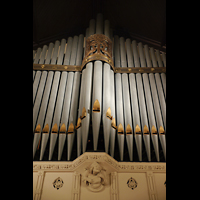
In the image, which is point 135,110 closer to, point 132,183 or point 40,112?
point 132,183

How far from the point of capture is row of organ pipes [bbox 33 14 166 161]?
370 cm

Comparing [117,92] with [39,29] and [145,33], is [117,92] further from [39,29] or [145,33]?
[39,29]

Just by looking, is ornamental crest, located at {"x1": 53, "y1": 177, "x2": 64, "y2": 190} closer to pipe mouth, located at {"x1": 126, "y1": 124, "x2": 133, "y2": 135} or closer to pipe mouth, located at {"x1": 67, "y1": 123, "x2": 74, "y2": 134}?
pipe mouth, located at {"x1": 67, "y1": 123, "x2": 74, "y2": 134}

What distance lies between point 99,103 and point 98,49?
5.87 ft

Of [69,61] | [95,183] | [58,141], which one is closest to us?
[95,183]

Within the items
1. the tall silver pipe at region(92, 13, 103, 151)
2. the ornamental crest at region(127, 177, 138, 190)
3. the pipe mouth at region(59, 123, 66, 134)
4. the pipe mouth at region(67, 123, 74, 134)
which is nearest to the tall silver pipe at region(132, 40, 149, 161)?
the ornamental crest at region(127, 177, 138, 190)

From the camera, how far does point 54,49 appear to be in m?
6.06

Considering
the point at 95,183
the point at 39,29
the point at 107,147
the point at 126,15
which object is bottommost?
the point at 95,183

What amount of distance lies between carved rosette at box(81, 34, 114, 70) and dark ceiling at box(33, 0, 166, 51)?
1469 millimetres

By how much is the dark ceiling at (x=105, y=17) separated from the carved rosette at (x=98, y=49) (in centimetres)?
147

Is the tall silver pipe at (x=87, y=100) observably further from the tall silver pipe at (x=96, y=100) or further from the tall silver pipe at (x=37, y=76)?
the tall silver pipe at (x=37, y=76)
